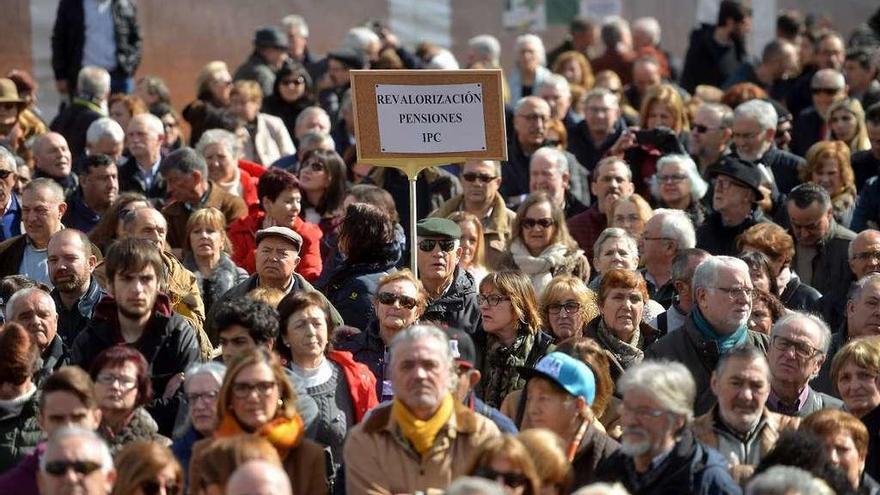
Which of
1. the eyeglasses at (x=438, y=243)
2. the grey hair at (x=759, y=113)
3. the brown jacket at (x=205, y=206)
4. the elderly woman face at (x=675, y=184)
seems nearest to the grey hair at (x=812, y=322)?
the eyeglasses at (x=438, y=243)

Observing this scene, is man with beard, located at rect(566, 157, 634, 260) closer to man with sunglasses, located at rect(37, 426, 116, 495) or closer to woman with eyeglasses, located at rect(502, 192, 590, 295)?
woman with eyeglasses, located at rect(502, 192, 590, 295)

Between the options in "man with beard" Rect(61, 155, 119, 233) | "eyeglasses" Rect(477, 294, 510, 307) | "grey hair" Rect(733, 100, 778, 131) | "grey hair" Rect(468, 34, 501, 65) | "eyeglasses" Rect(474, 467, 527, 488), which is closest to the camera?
"eyeglasses" Rect(474, 467, 527, 488)

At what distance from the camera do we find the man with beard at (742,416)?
890 cm

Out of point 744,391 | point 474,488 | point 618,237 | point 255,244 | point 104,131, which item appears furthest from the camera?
point 104,131

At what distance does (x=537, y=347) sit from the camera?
10484 mm

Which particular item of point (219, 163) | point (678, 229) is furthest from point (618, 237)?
point (219, 163)

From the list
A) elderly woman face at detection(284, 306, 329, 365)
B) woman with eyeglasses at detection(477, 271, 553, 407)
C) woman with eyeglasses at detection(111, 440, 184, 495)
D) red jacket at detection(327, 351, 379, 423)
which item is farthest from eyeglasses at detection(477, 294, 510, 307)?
woman with eyeglasses at detection(111, 440, 184, 495)

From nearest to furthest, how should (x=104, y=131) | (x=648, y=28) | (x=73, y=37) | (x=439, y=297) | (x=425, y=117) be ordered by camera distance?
(x=439, y=297) → (x=425, y=117) → (x=104, y=131) → (x=73, y=37) → (x=648, y=28)

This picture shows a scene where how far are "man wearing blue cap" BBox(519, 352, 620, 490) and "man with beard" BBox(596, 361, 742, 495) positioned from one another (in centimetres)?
31

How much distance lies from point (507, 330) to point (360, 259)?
121cm

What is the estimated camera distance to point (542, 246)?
493 inches

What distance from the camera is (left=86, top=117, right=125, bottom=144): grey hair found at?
578 inches

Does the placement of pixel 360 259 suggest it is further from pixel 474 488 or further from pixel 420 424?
pixel 474 488

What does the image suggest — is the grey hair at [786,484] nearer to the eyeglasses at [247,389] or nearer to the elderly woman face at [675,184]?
the eyeglasses at [247,389]
